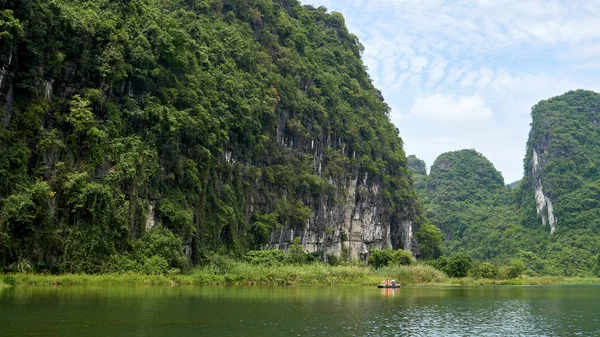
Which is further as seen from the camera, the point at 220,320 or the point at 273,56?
the point at 273,56

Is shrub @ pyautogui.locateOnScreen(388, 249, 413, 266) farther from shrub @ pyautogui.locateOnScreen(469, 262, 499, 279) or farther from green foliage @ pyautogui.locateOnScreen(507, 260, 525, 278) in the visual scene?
green foliage @ pyautogui.locateOnScreen(507, 260, 525, 278)

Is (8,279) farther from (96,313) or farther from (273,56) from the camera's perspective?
(273,56)

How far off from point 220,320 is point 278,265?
25.4 meters

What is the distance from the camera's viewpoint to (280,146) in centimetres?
5253

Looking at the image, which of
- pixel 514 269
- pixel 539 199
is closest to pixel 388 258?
pixel 514 269

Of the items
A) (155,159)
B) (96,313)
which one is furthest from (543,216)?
(96,313)

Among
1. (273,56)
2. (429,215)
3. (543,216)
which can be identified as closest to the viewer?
(273,56)

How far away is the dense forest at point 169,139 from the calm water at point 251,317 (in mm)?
6005

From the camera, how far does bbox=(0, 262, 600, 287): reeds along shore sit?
2612cm

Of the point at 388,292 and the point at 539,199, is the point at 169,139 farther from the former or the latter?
the point at 539,199

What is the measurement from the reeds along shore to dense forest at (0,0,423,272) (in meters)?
1.39

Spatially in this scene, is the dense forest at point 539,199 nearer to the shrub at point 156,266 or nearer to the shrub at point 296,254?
the shrub at point 296,254

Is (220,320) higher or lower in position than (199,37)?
lower

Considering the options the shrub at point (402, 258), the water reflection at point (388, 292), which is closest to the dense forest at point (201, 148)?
the shrub at point (402, 258)
